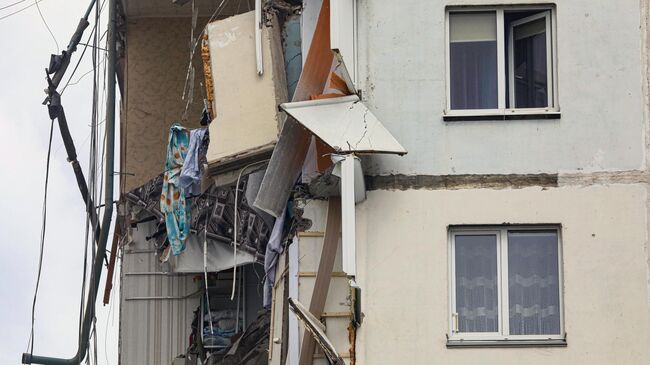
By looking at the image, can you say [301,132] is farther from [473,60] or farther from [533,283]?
[533,283]

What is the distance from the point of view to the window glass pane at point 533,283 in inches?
885

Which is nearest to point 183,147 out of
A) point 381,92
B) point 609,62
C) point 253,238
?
point 253,238

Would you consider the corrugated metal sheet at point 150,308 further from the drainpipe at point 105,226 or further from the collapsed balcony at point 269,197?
the drainpipe at point 105,226

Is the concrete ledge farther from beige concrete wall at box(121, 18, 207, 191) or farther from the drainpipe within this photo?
beige concrete wall at box(121, 18, 207, 191)

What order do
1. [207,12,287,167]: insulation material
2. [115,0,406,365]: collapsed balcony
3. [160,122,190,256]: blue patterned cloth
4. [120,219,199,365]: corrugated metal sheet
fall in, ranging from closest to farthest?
[115,0,406,365]: collapsed balcony, [207,12,287,167]: insulation material, [160,122,190,256]: blue patterned cloth, [120,219,199,365]: corrugated metal sheet

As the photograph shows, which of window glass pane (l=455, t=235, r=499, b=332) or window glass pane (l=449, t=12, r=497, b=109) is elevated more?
window glass pane (l=449, t=12, r=497, b=109)

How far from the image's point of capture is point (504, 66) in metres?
23.1

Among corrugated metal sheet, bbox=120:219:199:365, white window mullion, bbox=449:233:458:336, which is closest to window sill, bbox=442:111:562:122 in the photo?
white window mullion, bbox=449:233:458:336

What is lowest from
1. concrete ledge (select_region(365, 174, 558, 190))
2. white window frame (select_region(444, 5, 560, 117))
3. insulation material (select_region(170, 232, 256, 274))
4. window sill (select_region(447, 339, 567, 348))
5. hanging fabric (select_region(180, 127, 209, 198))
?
window sill (select_region(447, 339, 567, 348))

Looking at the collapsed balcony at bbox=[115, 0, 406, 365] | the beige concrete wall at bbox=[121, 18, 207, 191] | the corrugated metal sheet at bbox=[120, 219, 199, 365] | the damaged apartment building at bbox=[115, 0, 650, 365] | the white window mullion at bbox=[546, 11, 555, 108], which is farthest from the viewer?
the beige concrete wall at bbox=[121, 18, 207, 191]

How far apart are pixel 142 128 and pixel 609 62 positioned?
10.5m

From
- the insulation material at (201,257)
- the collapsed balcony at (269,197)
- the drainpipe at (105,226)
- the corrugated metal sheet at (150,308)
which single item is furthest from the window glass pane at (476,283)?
the corrugated metal sheet at (150,308)

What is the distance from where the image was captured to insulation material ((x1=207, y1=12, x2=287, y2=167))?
82.3 ft

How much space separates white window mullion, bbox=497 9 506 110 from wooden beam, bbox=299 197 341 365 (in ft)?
7.43
